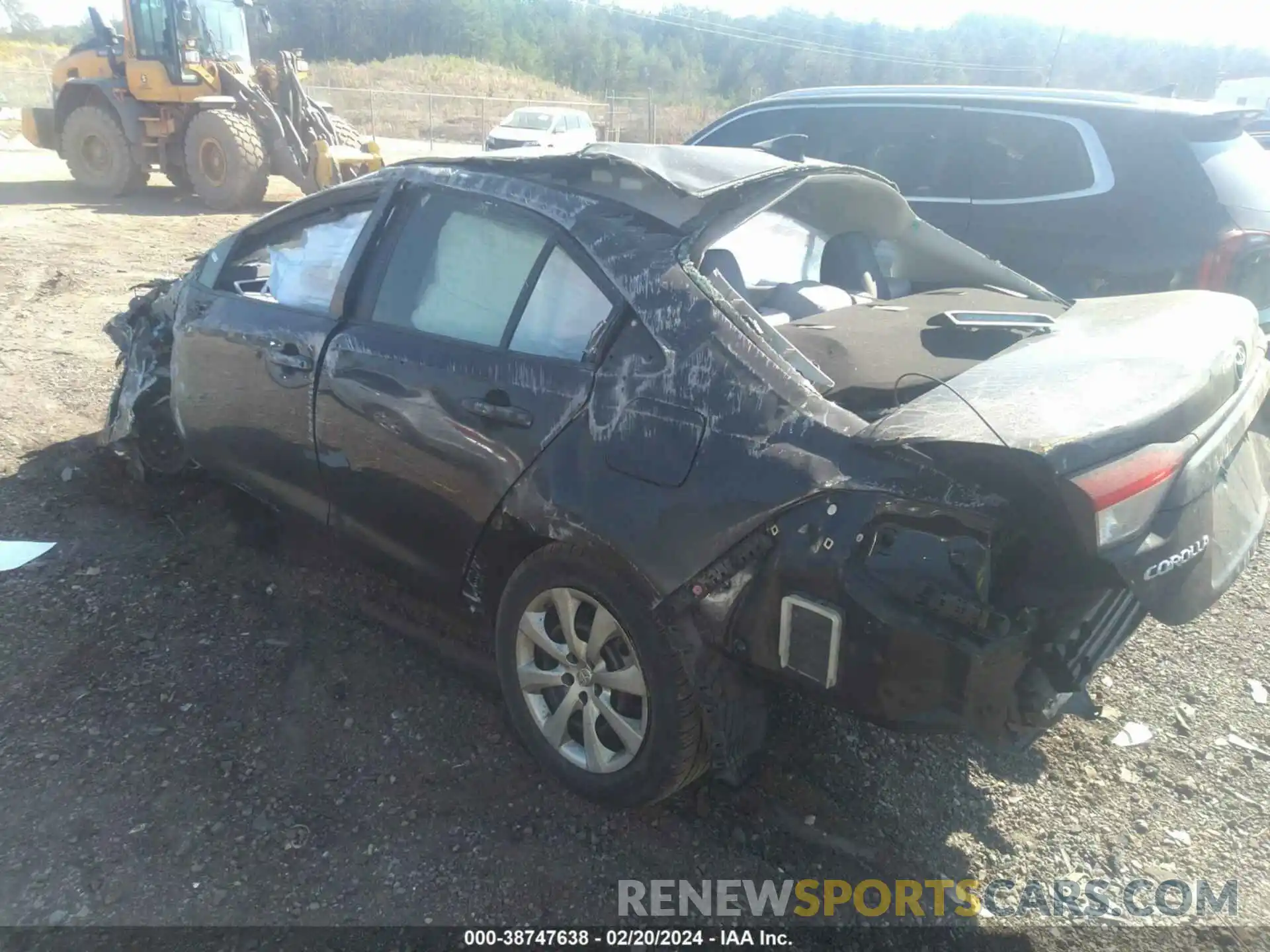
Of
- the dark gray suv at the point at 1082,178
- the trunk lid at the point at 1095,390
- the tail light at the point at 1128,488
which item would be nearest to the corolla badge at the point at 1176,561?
the tail light at the point at 1128,488

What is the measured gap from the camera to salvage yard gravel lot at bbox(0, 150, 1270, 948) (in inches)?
94.6

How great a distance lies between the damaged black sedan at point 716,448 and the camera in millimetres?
2051

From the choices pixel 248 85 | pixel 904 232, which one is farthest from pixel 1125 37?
pixel 904 232

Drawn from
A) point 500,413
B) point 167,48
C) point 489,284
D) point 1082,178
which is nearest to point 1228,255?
point 1082,178

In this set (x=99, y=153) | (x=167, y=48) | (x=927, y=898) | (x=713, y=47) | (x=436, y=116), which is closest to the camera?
(x=927, y=898)

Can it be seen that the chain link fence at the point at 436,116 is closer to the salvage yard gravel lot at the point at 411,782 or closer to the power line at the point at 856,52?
the power line at the point at 856,52

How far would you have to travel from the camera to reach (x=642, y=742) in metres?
→ 2.48

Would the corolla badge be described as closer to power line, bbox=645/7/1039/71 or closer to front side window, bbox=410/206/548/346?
front side window, bbox=410/206/548/346

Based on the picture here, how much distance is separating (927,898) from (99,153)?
17093mm

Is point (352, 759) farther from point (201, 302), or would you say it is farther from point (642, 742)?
point (201, 302)

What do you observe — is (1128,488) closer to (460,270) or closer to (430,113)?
(460,270)

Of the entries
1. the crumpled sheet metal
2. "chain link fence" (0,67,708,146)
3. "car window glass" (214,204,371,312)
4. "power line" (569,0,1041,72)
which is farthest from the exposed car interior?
"power line" (569,0,1041,72)

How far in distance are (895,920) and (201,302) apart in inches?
137

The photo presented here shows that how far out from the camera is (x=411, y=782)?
108 inches
